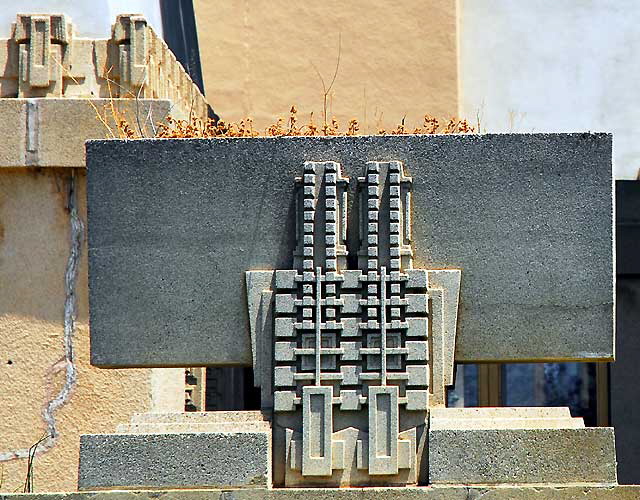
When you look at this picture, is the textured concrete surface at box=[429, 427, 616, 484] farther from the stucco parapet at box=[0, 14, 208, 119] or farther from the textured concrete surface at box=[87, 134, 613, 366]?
the stucco parapet at box=[0, 14, 208, 119]

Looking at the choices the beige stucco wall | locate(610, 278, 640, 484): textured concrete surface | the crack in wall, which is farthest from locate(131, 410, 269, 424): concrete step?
locate(610, 278, 640, 484): textured concrete surface

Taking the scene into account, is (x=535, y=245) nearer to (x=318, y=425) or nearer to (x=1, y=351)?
(x=318, y=425)

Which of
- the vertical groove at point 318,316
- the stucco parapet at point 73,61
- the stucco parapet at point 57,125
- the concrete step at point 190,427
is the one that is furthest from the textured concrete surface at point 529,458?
the stucco parapet at point 73,61

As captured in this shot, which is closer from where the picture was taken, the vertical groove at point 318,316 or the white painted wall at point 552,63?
the vertical groove at point 318,316

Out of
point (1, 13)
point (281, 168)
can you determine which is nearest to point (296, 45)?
point (1, 13)

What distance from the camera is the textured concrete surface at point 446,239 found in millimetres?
8453

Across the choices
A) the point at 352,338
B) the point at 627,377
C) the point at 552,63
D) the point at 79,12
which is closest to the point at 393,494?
the point at 352,338

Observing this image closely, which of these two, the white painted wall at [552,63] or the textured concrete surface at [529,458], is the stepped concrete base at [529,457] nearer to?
the textured concrete surface at [529,458]

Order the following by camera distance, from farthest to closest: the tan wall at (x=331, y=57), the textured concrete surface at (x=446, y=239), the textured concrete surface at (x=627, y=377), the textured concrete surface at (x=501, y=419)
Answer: the tan wall at (x=331, y=57) → the textured concrete surface at (x=627, y=377) → the textured concrete surface at (x=446, y=239) → the textured concrete surface at (x=501, y=419)

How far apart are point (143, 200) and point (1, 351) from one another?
2.55 m

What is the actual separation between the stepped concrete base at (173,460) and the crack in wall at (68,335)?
2561 millimetres

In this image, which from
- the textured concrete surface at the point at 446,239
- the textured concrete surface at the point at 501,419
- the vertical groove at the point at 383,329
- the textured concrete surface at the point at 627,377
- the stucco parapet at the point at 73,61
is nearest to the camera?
the textured concrete surface at the point at 501,419

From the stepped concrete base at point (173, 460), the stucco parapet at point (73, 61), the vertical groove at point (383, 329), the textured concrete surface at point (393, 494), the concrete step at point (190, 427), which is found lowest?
the textured concrete surface at point (393, 494)

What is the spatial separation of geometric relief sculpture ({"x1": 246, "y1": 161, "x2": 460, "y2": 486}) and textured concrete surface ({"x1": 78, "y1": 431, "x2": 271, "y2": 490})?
0.21 m
